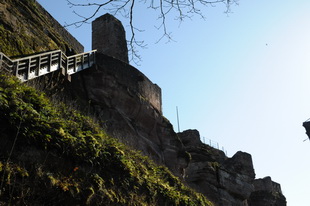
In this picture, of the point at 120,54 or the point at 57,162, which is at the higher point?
the point at 120,54

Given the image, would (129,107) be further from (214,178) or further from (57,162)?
(57,162)

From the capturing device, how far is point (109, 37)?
17.0 metres

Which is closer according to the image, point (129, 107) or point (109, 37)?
point (129, 107)

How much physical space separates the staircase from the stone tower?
283 centimetres

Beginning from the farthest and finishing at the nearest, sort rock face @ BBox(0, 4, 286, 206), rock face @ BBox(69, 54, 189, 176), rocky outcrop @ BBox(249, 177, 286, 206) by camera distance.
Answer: rocky outcrop @ BBox(249, 177, 286, 206)
rock face @ BBox(69, 54, 189, 176)
rock face @ BBox(0, 4, 286, 206)

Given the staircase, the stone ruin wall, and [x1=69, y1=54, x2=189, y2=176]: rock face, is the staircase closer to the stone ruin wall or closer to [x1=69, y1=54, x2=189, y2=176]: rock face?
[x1=69, y1=54, x2=189, y2=176]: rock face

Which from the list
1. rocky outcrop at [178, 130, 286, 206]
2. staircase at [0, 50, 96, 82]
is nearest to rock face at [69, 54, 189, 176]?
staircase at [0, 50, 96, 82]

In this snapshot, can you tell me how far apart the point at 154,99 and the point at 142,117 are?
4.05 feet

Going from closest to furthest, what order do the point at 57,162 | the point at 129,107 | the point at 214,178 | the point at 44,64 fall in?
the point at 57,162 < the point at 44,64 < the point at 129,107 < the point at 214,178

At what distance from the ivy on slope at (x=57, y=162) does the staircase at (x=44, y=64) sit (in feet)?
5.92

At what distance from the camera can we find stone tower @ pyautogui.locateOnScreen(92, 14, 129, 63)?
16.8 metres

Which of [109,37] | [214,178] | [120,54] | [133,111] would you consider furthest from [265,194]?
[109,37]

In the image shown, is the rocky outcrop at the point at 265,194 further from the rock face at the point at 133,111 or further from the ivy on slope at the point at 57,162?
the ivy on slope at the point at 57,162

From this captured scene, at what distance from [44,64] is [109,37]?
639cm
